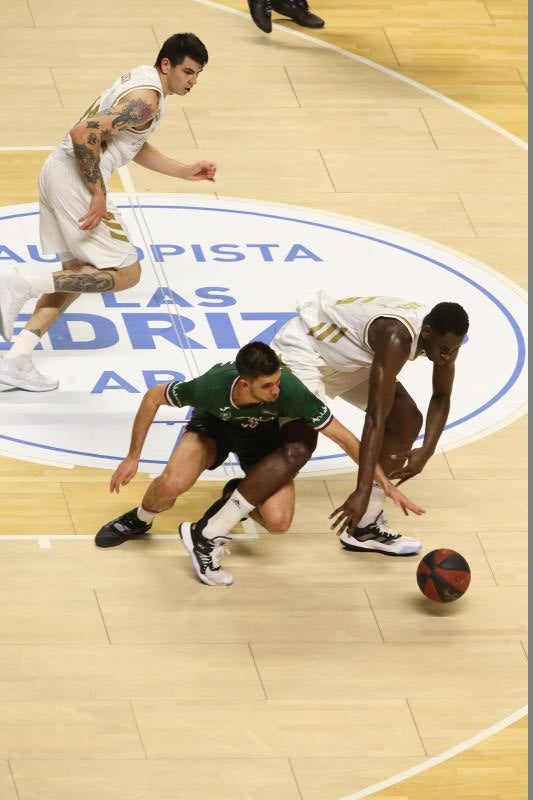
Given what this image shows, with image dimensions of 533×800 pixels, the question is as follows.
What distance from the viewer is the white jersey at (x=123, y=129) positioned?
7836mm

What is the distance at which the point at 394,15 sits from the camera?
42.0 ft

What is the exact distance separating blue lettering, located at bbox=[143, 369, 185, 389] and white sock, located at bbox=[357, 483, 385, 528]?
1.56 m

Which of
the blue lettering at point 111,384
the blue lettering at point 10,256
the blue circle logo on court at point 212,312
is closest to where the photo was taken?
the blue circle logo on court at point 212,312

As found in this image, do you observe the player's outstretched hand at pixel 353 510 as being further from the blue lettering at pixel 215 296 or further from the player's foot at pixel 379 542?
the blue lettering at pixel 215 296

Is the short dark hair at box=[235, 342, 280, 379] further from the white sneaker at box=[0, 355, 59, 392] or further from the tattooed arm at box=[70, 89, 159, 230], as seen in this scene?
the white sneaker at box=[0, 355, 59, 392]

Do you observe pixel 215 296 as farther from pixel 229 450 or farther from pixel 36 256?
pixel 229 450

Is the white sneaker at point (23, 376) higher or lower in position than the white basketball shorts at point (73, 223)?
lower

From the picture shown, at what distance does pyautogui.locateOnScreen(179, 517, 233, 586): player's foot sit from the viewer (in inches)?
276

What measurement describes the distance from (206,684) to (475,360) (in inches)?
119

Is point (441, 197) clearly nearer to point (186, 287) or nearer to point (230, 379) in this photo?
point (186, 287)

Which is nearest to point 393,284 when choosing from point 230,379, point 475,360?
point 475,360

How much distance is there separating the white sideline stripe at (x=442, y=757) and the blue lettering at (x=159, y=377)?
9.28 feet

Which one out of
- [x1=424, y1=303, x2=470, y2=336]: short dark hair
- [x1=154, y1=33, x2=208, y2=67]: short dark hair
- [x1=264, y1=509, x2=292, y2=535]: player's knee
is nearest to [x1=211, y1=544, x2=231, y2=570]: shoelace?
[x1=264, y1=509, x2=292, y2=535]: player's knee

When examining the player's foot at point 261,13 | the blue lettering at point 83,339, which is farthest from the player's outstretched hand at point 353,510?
the player's foot at point 261,13
